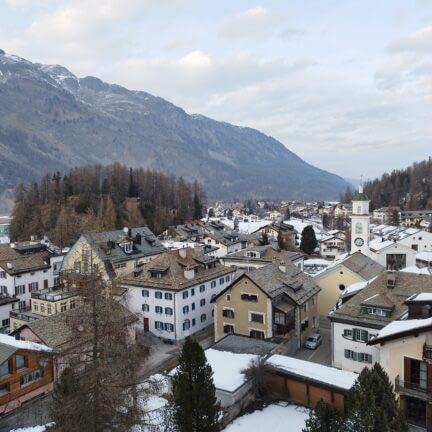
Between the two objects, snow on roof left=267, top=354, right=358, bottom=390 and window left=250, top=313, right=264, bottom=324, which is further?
window left=250, top=313, right=264, bottom=324

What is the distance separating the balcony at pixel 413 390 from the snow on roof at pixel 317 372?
296cm

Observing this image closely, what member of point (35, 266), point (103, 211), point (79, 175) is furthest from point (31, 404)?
point (79, 175)

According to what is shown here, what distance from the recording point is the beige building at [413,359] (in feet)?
79.5

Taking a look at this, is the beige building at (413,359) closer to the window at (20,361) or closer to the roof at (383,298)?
the roof at (383,298)

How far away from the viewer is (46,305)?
44281 millimetres

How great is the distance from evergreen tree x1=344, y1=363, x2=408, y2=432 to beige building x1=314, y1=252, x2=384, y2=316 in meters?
29.3

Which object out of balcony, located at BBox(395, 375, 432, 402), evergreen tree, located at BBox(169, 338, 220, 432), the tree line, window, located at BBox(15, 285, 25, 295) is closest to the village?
balcony, located at BBox(395, 375, 432, 402)

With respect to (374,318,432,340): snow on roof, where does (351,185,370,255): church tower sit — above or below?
above

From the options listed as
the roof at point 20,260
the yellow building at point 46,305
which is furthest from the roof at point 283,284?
the roof at point 20,260

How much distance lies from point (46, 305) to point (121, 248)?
16.8 m

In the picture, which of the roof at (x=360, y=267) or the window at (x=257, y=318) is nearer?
the window at (x=257, y=318)

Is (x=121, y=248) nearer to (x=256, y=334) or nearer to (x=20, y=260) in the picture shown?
(x=20, y=260)

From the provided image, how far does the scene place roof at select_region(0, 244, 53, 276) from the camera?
5400 cm

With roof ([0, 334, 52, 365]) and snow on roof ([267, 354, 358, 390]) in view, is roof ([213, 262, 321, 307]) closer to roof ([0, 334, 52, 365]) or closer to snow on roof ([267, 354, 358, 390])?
snow on roof ([267, 354, 358, 390])
